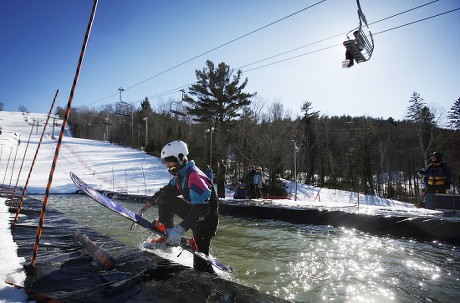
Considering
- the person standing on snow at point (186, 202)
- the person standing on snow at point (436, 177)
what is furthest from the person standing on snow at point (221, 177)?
the person standing on snow at point (186, 202)

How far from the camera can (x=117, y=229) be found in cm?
677

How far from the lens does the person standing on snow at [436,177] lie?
9102 mm

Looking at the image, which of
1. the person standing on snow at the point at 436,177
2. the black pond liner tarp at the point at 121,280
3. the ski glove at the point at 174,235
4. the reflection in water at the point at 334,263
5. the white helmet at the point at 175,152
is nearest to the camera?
the black pond liner tarp at the point at 121,280

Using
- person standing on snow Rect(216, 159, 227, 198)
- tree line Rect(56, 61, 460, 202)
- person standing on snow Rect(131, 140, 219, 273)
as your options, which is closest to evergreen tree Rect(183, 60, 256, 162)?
tree line Rect(56, 61, 460, 202)

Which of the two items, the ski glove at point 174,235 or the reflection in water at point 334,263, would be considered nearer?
the ski glove at point 174,235

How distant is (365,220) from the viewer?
736cm

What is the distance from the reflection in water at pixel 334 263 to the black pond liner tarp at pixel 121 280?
1.18 meters

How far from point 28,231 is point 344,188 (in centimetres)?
3793

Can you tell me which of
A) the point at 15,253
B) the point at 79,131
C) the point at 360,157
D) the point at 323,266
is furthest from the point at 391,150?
the point at 79,131

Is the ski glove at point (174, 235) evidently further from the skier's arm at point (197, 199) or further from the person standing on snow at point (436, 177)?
the person standing on snow at point (436, 177)

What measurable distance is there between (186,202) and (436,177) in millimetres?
9396

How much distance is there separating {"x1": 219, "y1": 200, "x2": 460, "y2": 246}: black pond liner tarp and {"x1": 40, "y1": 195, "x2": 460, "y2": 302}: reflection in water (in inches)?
11.7

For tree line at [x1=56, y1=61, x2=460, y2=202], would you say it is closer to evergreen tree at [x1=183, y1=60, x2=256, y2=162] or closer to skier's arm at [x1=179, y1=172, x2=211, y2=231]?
evergreen tree at [x1=183, y1=60, x2=256, y2=162]

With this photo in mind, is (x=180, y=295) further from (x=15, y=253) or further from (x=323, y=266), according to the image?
(x=323, y=266)
